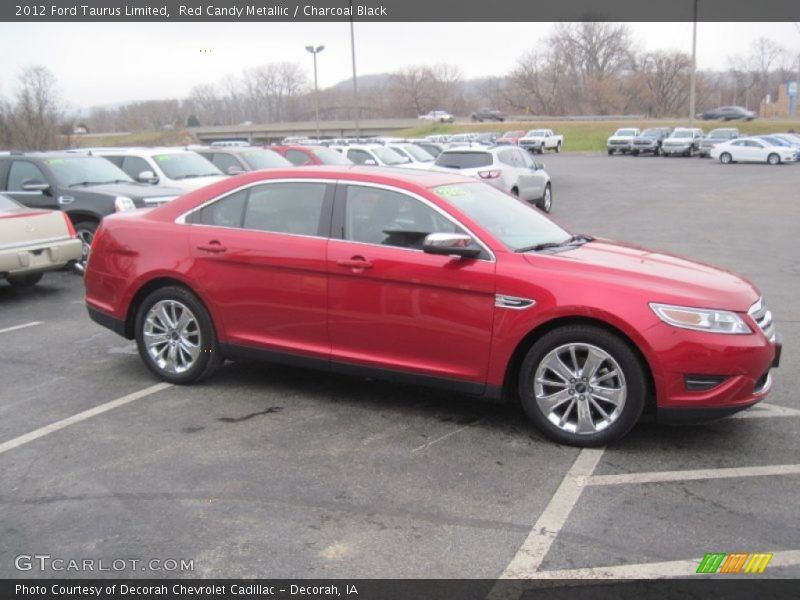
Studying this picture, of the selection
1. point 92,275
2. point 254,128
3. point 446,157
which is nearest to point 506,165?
point 446,157

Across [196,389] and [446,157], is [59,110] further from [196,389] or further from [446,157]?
[196,389]

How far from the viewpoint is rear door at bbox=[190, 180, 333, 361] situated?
5.32 metres

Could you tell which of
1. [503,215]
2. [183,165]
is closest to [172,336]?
[503,215]

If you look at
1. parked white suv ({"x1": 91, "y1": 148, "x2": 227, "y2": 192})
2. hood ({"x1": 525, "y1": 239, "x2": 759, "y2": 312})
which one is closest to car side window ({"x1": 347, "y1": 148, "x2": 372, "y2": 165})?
parked white suv ({"x1": 91, "y1": 148, "x2": 227, "y2": 192})

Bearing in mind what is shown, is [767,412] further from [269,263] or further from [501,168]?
[501,168]

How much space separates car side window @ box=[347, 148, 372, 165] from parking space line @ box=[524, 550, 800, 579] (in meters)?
19.6

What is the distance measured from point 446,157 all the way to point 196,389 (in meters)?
13.6

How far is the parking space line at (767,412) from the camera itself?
17.1ft

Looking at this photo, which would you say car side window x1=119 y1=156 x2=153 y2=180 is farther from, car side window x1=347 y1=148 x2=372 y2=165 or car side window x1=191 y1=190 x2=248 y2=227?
car side window x1=191 y1=190 x2=248 y2=227

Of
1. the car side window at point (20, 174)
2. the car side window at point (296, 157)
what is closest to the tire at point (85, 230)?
the car side window at point (20, 174)

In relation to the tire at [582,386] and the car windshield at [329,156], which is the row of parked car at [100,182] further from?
the tire at [582,386]

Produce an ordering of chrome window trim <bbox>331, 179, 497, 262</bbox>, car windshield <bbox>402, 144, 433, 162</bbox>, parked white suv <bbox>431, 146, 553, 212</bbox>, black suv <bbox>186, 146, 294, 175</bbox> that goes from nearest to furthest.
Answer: chrome window trim <bbox>331, 179, 497, 262</bbox> → black suv <bbox>186, 146, 294, 175</bbox> → parked white suv <bbox>431, 146, 553, 212</bbox> → car windshield <bbox>402, 144, 433, 162</bbox>

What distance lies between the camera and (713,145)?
44.9 metres

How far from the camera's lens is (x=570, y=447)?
4.70 metres
